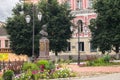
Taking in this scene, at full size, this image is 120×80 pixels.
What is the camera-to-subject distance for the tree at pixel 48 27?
52.5 metres

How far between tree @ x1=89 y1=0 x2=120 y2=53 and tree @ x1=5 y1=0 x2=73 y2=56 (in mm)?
5631

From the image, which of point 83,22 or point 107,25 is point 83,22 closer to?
point 83,22

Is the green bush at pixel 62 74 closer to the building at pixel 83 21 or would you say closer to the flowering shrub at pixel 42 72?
the flowering shrub at pixel 42 72

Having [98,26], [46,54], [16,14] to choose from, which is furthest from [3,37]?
[46,54]

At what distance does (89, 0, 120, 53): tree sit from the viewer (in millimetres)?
47906

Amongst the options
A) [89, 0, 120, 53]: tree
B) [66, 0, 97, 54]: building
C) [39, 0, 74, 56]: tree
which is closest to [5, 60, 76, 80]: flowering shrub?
[89, 0, 120, 53]: tree

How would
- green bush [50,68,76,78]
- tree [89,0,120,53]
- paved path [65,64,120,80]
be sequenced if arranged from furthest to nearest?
1. tree [89,0,120,53]
2. green bush [50,68,76,78]
3. paved path [65,64,120,80]

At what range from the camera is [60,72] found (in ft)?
77.0

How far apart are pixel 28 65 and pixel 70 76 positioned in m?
2.71

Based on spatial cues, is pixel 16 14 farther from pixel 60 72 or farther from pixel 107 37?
pixel 60 72

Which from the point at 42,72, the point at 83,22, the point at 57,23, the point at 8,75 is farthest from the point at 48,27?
the point at 8,75

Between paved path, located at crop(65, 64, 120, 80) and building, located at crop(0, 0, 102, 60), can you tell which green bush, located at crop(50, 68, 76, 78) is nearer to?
paved path, located at crop(65, 64, 120, 80)

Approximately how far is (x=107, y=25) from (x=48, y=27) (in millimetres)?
9151

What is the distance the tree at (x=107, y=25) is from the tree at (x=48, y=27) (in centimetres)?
563
